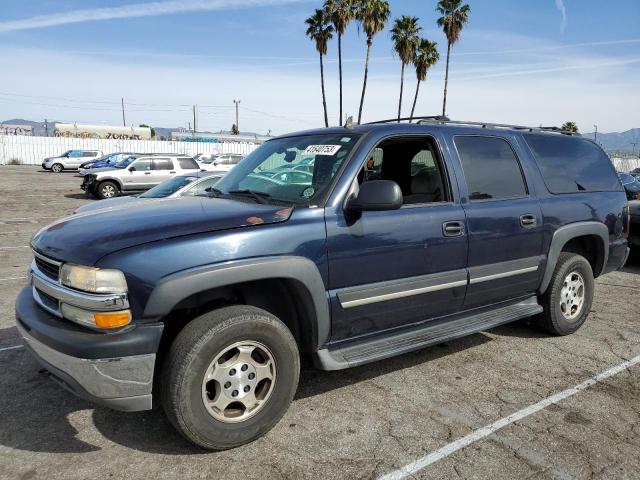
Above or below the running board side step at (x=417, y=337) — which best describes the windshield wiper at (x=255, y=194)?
above

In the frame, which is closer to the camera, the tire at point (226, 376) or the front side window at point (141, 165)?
the tire at point (226, 376)

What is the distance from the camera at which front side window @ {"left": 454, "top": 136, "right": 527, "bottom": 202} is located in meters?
3.96

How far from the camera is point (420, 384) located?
3.78 meters

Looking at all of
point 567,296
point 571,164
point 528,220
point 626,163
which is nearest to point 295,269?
point 528,220

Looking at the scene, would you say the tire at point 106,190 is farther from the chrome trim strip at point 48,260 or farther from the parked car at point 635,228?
the chrome trim strip at point 48,260

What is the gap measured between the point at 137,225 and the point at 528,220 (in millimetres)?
3062

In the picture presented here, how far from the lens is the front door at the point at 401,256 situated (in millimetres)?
3186

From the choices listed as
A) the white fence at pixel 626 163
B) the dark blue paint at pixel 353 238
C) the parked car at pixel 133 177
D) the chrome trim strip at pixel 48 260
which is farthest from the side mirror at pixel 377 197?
the white fence at pixel 626 163

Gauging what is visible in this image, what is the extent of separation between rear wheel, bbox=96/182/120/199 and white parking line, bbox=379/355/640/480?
59.1ft

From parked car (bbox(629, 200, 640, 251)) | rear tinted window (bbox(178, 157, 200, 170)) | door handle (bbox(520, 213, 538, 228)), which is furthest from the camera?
rear tinted window (bbox(178, 157, 200, 170))

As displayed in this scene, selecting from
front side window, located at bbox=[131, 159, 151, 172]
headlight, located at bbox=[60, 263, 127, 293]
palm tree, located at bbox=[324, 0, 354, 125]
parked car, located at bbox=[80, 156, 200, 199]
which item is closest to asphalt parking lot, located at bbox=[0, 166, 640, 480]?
headlight, located at bbox=[60, 263, 127, 293]

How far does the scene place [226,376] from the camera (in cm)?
284

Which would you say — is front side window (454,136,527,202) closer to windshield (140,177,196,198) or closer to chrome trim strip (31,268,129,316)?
chrome trim strip (31,268,129,316)

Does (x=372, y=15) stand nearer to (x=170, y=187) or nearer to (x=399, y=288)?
(x=170, y=187)
